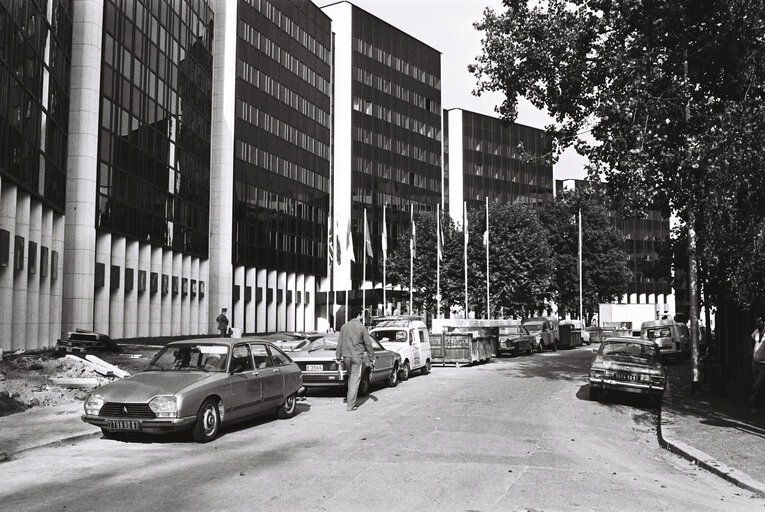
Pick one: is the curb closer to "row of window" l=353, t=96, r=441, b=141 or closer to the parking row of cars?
the parking row of cars

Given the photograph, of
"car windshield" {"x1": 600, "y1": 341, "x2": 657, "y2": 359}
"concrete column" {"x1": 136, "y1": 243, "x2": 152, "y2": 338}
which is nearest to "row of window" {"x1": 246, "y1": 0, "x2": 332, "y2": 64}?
"concrete column" {"x1": 136, "y1": 243, "x2": 152, "y2": 338}

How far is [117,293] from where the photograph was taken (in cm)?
3931

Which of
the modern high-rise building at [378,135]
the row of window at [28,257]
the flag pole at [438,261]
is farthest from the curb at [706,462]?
the modern high-rise building at [378,135]

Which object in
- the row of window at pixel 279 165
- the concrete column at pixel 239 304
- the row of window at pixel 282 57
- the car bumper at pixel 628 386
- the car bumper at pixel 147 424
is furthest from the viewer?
the row of window at pixel 282 57

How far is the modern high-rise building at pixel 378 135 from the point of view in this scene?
238 feet

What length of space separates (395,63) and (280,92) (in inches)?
864

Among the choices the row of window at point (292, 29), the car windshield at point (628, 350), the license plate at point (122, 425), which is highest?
the row of window at point (292, 29)

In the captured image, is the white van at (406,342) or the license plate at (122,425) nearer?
the license plate at (122,425)

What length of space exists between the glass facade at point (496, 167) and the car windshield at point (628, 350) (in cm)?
7279

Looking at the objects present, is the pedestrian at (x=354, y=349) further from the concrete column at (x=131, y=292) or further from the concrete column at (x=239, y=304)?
the concrete column at (x=239, y=304)

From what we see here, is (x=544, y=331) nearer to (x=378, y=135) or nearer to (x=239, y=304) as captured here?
(x=239, y=304)

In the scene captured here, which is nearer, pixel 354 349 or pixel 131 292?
pixel 354 349

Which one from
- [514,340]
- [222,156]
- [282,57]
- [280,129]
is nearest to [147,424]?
[514,340]

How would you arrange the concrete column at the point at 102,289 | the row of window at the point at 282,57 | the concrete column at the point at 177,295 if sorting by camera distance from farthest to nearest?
the row of window at the point at 282,57, the concrete column at the point at 177,295, the concrete column at the point at 102,289
